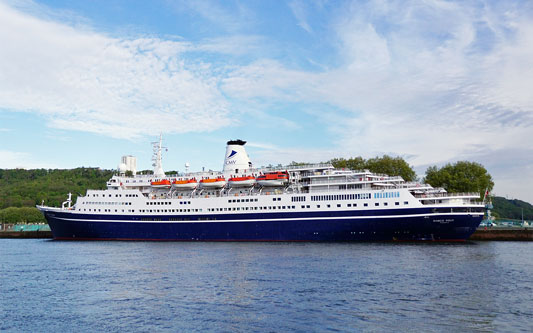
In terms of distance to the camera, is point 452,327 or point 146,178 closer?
point 452,327

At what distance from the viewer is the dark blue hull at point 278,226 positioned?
46094mm

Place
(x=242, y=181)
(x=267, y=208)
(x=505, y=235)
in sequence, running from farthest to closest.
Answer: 1. (x=505, y=235)
2. (x=242, y=181)
3. (x=267, y=208)

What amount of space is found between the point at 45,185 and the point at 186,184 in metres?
90.3

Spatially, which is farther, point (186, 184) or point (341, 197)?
point (186, 184)

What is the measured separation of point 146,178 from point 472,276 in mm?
46487

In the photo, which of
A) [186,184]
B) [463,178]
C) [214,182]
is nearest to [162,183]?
[186,184]

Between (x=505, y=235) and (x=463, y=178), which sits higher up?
(x=463, y=178)

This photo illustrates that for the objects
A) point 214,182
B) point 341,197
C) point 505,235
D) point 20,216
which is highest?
point 214,182

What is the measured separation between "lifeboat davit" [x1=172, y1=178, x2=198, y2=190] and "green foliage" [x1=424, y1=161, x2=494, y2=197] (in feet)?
134

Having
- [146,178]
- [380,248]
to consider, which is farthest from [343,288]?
[146,178]

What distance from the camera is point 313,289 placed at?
23562 mm

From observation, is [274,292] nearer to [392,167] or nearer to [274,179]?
[274,179]

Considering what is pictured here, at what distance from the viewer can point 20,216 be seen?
102312 millimetres

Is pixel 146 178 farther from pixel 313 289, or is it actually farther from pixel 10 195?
pixel 10 195
